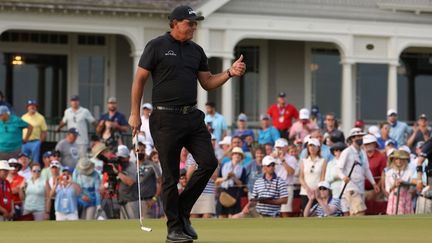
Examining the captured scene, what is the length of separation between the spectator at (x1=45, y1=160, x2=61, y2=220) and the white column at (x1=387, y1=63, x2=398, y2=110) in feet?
36.9

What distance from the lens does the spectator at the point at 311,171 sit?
2025 cm

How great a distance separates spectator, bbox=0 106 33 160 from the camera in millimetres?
22203

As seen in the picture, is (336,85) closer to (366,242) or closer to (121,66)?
(121,66)

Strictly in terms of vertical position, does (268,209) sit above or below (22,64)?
below

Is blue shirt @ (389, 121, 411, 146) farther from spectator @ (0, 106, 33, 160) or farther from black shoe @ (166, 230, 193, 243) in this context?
black shoe @ (166, 230, 193, 243)

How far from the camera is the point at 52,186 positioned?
20984 mm

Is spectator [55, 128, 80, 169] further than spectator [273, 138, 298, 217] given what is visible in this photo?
Yes

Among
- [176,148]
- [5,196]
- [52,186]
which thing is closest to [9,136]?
[52,186]

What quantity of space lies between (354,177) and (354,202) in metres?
0.42

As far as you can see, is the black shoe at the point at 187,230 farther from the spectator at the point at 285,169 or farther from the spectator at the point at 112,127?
the spectator at the point at 112,127

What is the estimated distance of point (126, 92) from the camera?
3031 cm

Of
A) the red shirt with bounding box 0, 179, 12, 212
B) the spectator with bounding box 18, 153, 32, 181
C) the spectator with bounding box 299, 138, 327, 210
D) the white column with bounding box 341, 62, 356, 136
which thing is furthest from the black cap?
the white column with bounding box 341, 62, 356, 136

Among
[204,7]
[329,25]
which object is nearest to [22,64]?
[204,7]

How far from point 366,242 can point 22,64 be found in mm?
19546
